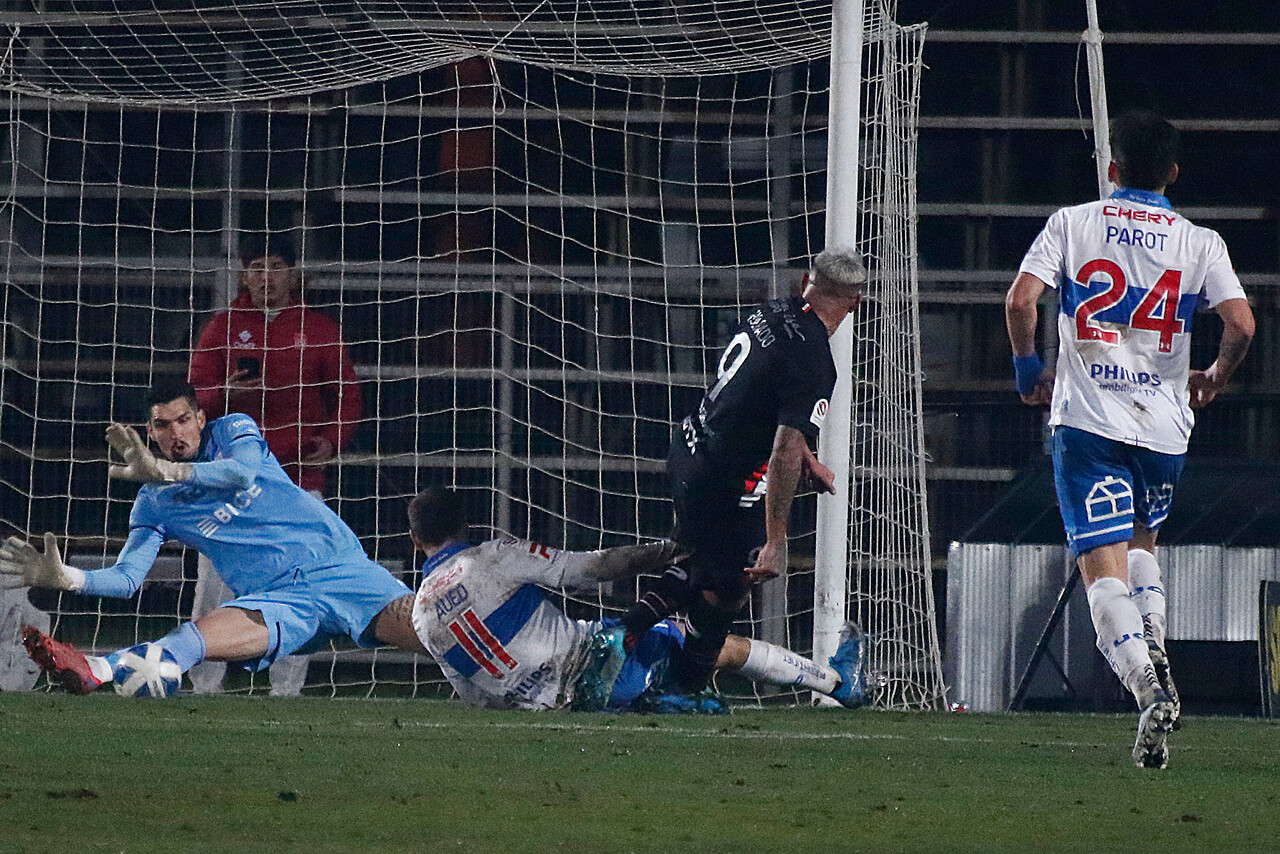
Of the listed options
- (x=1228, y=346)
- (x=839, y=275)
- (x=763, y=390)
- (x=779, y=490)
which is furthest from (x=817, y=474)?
(x=1228, y=346)

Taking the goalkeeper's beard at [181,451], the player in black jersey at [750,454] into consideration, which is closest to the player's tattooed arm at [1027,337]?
the player in black jersey at [750,454]

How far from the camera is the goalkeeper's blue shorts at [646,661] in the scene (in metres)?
6.32

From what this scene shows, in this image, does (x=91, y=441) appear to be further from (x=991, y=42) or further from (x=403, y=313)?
(x=991, y=42)

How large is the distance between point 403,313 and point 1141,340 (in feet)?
19.5

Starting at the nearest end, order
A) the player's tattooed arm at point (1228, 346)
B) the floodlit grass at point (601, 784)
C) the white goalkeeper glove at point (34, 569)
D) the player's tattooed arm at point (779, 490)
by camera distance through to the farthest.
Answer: the floodlit grass at point (601, 784) → the player's tattooed arm at point (1228, 346) → the player's tattooed arm at point (779, 490) → the white goalkeeper glove at point (34, 569)

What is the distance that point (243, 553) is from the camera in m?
7.17

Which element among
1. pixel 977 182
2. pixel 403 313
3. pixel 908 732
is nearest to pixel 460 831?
pixel 908 732

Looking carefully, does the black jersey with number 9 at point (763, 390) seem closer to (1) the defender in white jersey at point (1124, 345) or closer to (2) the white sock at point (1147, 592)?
(1) the defender in white jersey at point (1124, 345)

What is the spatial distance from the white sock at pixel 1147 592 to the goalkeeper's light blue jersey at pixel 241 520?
3.40 meters

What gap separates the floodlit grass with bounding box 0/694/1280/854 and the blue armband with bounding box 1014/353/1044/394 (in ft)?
3.13

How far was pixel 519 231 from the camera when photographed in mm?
10656

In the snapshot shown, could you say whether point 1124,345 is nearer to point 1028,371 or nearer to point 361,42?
point 1028,371

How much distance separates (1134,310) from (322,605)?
355 centimetres

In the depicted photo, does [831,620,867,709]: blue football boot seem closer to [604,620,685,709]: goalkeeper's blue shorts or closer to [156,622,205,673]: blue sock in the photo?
[604,620,685,709]: goalkeeper's blue shorts
